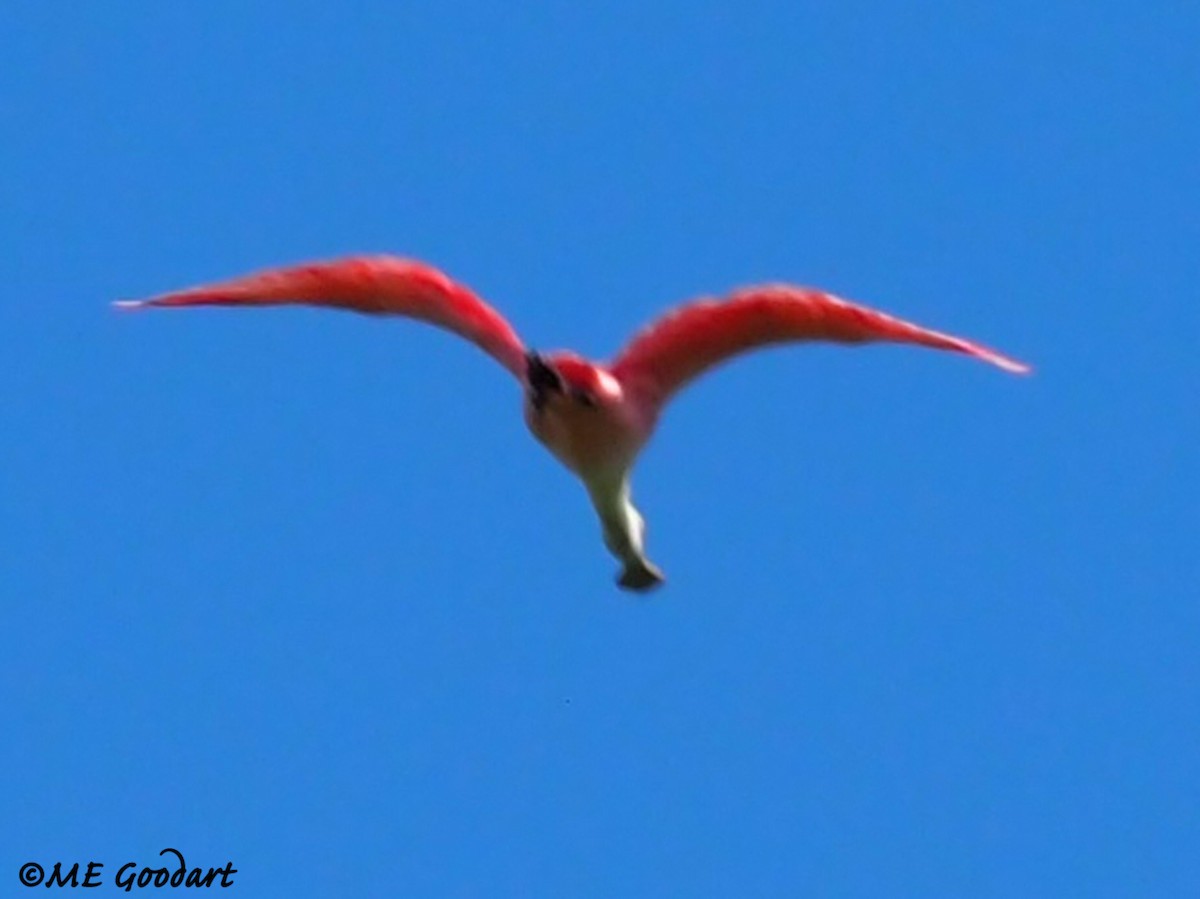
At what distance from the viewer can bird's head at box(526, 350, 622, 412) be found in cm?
734

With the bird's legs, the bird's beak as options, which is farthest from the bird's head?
the bird's legs

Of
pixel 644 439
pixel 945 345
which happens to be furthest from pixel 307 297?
pixel 945 345

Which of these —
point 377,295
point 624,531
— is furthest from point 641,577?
point 377,295

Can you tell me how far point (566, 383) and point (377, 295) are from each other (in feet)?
2.37

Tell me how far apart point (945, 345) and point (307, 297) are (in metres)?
2.20

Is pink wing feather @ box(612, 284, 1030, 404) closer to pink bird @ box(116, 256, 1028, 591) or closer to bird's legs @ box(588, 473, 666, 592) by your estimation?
pink bird @ box(116, 256, 1028, 591)

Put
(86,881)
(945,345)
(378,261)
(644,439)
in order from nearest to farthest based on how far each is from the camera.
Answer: (945,345) → (378,261) → (644,439) → (86,881)

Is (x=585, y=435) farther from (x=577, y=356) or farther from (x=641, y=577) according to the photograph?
(x=641, y=577)

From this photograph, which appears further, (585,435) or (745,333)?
→ (585,435)

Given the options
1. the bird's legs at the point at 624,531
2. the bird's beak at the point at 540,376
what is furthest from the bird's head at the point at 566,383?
the bird's legs at the point at 624,531

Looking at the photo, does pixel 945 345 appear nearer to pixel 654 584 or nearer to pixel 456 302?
pixel 456 302

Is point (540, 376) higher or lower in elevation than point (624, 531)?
lower

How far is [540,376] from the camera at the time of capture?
24.1 ft

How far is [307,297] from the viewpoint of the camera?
738cm
